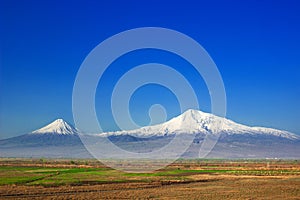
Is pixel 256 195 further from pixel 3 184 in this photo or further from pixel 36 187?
Answer: pixel 3 184

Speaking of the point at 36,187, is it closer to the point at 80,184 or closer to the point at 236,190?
the point at 80,184

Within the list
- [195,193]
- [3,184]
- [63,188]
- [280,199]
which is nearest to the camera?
[280,199]

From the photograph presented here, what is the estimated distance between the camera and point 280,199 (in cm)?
3556

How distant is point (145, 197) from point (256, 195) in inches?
369

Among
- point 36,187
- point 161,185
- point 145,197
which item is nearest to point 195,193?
point 145,197

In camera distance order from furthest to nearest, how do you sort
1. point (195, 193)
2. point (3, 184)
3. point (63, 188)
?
point (3, 184), point (63, 188), point (195, 193)

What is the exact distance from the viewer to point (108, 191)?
41000mm

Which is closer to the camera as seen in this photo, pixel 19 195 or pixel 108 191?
pixel 19 195

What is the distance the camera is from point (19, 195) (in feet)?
123

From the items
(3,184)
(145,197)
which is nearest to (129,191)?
(145,197)

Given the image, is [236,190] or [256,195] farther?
[236,190]

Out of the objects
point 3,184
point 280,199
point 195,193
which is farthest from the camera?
point 3,184

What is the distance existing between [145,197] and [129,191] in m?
4.94

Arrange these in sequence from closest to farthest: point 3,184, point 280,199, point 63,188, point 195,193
A: 1. point 280,199
2. point 195,193
3. point 63,188
4. point 3,184
